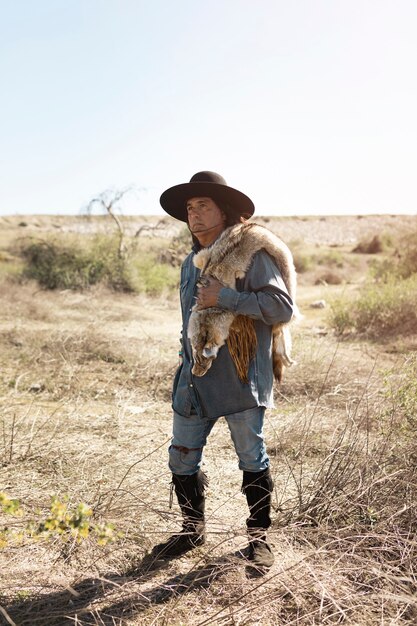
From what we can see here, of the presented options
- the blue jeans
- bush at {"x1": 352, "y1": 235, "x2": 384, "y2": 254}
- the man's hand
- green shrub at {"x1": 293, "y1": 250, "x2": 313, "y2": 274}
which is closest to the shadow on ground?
the blue jeans

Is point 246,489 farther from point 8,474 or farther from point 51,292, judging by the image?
point 51,292

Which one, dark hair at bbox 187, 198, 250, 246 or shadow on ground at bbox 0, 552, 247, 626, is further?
dark hair at bbox 187, 198, 250, 246

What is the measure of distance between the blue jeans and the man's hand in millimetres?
507

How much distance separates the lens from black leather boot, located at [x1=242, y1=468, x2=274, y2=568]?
258 cm

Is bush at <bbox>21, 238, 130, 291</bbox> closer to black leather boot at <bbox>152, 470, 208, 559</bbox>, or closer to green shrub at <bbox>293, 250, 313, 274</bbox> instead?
green shrub at <bbox>293, 250, 313, 274</bbox>

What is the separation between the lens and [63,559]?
2.71 m

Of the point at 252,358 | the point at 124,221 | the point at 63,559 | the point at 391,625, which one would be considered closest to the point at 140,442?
the point at 63,559

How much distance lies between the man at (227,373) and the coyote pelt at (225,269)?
18mm

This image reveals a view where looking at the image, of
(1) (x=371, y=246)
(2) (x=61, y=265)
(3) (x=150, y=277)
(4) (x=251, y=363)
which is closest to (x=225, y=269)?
(4) (x=251, y=363)

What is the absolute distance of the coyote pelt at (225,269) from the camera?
2.49m

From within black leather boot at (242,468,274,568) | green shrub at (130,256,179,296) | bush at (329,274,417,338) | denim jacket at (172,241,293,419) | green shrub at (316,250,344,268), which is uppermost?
denim jacket at (172,241,293,419)

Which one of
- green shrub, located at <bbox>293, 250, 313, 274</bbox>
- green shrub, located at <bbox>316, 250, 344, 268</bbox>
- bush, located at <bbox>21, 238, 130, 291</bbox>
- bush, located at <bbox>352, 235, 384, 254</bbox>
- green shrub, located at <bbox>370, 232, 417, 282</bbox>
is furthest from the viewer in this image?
bush, located at <bbox>352, 235, 384, 254</bbox>

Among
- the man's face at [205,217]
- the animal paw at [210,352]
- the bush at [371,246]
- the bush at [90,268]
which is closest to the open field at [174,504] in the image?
the animal paw at [210,352]

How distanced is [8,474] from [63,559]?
1.04m
